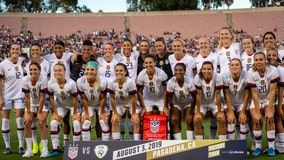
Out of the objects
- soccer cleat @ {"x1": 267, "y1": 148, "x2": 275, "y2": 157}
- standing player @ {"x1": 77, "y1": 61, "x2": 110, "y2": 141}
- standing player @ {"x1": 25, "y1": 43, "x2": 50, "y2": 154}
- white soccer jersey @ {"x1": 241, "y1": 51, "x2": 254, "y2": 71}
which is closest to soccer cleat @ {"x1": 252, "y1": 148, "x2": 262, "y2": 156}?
soccer cleat @ {"x1": 267, "y1": 148, "x2": 275, "y2": 157}

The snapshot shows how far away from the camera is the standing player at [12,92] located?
8.37 meters

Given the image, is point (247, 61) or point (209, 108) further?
point (247, 61)

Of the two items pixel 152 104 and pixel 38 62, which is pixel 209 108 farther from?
pixel 38 62

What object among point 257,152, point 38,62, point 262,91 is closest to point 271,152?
point 257,152

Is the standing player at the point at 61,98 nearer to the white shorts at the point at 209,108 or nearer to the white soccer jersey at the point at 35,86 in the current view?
the white soccer jersey at the point at 35,86

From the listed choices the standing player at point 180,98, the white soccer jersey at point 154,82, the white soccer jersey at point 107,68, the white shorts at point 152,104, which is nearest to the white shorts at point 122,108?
the white shorts at point 152,104

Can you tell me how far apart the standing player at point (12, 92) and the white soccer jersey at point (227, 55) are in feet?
13.0

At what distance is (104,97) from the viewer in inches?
310

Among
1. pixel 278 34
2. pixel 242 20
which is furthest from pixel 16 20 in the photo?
pixel 278 34

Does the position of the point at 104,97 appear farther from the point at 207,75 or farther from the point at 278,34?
the point at 278,34

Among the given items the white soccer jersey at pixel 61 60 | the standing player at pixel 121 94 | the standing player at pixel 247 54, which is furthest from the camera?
the white soccer jersey at pixel 61 60

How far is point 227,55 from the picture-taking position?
859 cm

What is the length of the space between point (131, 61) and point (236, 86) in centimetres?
228

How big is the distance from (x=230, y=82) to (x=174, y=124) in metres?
1.26
